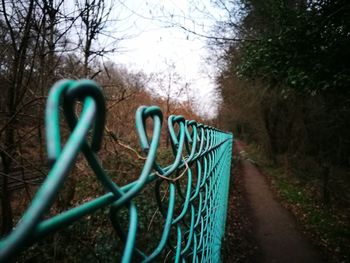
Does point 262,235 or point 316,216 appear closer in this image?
point 262,235

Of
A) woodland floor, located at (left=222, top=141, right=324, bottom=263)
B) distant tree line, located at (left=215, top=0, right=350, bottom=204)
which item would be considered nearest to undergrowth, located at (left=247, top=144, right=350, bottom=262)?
woodland floor, located at (left=222, top=141, right=324, bottom=263)

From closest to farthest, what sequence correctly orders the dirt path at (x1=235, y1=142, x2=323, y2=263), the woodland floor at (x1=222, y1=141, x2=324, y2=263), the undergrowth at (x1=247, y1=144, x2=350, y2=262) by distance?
1. the woodland floor at (x1=222, y1=141, x2=324, y2=263)
2. the dirt path at (x1=235, y1=142, x2=323, y2=263)
3. the undergrowth at (x1=247, y1=144, x2=350, y2=262)

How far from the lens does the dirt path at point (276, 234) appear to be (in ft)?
15.2

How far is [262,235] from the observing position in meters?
5.37

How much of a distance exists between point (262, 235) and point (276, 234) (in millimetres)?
406

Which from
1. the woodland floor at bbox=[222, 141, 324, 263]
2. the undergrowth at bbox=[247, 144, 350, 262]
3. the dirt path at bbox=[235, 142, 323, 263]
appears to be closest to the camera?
the woodland floor at bbox=[222, 141, 324, 263]

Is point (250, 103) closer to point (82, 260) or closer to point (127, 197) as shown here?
point (82, 260)

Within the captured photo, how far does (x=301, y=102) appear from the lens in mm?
11375

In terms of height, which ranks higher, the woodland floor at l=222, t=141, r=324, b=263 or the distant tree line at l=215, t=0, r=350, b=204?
the distant tree line at l=215, t=0, r=350, b=204

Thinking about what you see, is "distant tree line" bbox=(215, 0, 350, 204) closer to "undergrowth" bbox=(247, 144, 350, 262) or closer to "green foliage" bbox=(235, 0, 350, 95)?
"green foliage" bbox=(235, 0, 350, 95)

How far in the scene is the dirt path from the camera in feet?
15.2

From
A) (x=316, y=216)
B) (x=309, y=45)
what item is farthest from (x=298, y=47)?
(x=316, y=216)

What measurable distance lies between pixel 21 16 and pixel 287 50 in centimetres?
493

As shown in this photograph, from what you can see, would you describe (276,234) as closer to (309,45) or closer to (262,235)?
(262,235)
